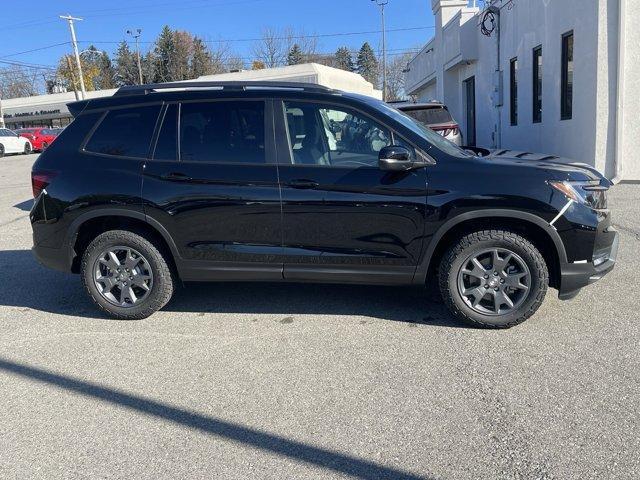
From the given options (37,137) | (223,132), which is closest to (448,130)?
(223,132)

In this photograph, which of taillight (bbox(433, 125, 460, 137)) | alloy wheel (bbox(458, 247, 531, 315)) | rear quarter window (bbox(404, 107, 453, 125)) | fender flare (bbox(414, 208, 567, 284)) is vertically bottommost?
alloy wheel (bbox(458, 247, 531, 315))

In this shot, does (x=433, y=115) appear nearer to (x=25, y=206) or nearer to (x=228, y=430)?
(x=25, y=206)

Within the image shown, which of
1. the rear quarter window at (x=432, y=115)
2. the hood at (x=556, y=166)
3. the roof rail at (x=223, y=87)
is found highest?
the roof rail at (x=223, y=87)

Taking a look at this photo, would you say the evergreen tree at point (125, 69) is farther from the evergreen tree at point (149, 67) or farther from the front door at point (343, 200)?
the front door at point (343, 200)

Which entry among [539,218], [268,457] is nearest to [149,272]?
[268,457]

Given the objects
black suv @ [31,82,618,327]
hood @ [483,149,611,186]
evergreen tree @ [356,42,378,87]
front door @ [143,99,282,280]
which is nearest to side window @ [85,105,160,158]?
black suv @ [31,82,618,327]

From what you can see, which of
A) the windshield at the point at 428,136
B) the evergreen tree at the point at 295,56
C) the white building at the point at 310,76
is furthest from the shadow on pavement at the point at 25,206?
the evergreen tree at the point at 295,56

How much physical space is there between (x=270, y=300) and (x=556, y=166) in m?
2.75

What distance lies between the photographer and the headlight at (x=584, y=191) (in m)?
4.20

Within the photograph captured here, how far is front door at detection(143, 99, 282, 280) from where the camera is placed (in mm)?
4539

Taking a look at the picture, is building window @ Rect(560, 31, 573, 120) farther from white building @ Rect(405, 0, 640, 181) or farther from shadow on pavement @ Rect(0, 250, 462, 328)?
shadow on pavement @ Rect(0, 250, 462, 328)

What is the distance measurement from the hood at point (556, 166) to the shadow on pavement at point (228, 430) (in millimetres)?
2603

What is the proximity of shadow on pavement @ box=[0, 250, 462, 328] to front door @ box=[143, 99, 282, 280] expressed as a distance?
620mm

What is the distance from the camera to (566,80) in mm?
12039
